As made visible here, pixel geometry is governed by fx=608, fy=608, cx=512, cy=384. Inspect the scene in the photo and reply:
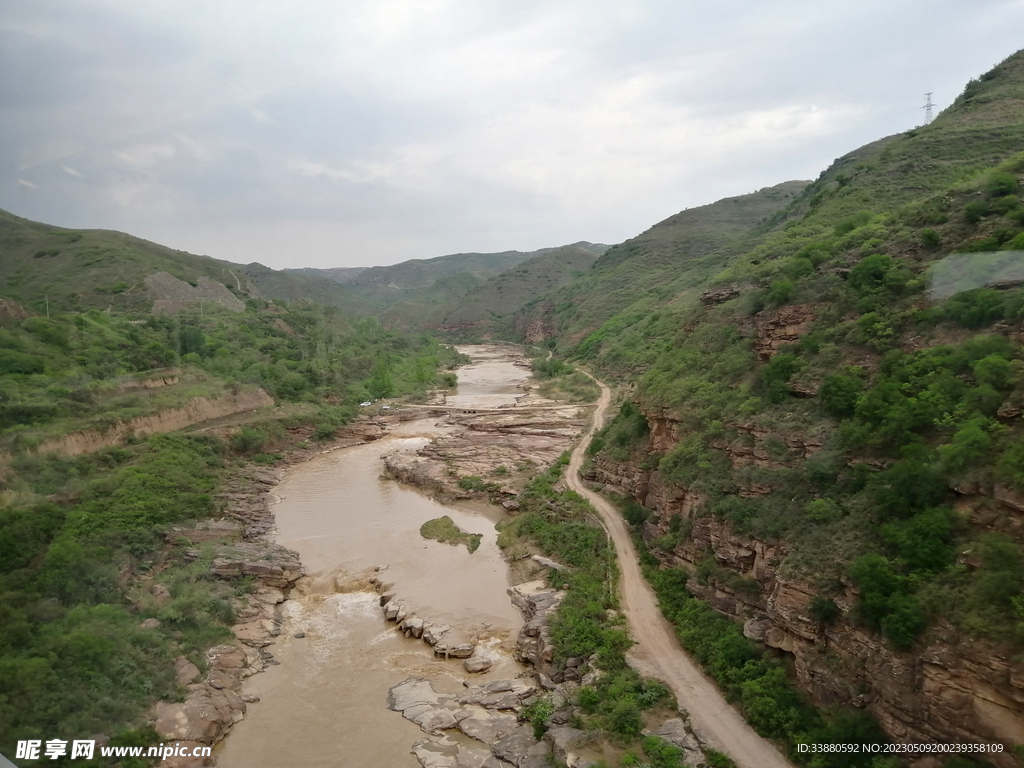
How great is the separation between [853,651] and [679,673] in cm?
453

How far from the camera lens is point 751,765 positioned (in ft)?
39.9

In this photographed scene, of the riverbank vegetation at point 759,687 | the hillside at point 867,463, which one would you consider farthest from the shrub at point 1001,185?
the riverbank vegetation at point 759,687

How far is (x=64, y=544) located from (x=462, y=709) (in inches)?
531

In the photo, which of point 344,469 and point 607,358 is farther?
point 607,358

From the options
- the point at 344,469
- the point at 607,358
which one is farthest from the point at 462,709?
the point at 607,358

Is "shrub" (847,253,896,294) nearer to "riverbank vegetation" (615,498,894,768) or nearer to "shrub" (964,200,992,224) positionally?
"shrub" (964,200,992,224)

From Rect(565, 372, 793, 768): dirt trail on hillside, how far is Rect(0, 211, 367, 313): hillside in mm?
24922

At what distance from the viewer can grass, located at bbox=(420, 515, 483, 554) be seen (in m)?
26.4

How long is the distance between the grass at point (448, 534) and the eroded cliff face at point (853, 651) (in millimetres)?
9248

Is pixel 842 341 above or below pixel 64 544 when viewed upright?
above

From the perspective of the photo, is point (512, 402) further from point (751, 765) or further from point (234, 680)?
point (751, 765)

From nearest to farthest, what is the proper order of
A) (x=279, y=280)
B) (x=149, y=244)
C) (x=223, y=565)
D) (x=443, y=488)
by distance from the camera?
(x=223, y=565), (x=443, y=488), (x=149, y=244), (x=279, y=280)

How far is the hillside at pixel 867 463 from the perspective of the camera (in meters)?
10.7

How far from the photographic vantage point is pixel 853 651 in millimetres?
12289
